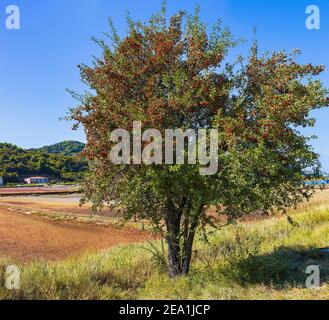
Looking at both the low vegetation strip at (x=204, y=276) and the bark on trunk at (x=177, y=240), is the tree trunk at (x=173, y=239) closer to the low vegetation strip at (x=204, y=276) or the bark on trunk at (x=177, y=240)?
the bark on trunk at (x=177, y=240)

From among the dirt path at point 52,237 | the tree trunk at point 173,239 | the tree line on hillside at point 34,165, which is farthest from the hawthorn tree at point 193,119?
the tree line on hillside at point 34,165

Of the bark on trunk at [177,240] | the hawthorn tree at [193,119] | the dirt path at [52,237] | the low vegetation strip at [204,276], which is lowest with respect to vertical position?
the dirt path at [52,237]

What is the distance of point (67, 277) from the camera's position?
37.7 feet

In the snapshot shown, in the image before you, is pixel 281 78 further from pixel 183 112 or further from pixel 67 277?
pixel 67 277

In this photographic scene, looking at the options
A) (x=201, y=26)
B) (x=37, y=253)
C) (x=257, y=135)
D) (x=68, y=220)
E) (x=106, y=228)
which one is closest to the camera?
(x=257, y=135)

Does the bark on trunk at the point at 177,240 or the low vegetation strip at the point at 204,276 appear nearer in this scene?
the low vegetation strip at the point at 204,276

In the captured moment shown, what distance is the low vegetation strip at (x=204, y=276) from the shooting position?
10.5m

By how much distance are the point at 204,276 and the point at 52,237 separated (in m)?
16.2

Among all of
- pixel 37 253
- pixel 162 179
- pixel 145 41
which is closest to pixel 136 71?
pixel 145 41

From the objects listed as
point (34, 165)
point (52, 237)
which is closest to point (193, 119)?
point (52, 237)

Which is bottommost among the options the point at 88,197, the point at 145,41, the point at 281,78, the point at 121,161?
the point at 88,197

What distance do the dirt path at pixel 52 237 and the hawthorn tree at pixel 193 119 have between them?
9733 mm

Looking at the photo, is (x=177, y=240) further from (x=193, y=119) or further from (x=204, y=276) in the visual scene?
(x=193, y=119)

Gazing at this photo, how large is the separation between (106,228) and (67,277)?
19.3 metres
